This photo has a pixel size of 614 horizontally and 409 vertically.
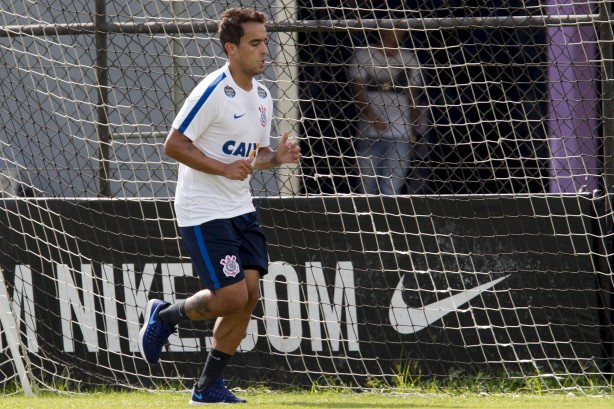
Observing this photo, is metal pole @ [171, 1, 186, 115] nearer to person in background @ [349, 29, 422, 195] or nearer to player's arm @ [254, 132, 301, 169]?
person in background @ [349, 29, 422, 195]

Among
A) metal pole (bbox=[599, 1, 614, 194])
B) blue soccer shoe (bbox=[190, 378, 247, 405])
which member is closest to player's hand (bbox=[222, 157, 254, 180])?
blue soccer shoe (bbox=[190, 378, 247, 405])

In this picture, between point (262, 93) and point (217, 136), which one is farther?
point (262, 93)

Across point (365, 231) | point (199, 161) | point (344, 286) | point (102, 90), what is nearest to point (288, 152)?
point (199, 161)

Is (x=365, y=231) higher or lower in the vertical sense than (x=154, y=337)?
higher

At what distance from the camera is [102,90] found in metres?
6.75

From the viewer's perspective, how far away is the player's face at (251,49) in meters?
5.41

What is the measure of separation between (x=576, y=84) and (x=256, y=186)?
8.13 feet

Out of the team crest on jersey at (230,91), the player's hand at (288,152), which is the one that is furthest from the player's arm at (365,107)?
the team crest on jersey at (230,91)

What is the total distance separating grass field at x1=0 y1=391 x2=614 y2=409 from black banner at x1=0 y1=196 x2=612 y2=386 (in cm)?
22

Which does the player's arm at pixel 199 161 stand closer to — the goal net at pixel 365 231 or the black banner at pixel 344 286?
the goal net at pixel 365 231

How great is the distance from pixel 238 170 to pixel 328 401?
1547 millimetres

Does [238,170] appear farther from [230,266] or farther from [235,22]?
[235,22]

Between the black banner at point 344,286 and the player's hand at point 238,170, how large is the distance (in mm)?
1431

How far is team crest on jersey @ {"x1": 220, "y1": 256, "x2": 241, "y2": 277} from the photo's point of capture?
17.7 feet
